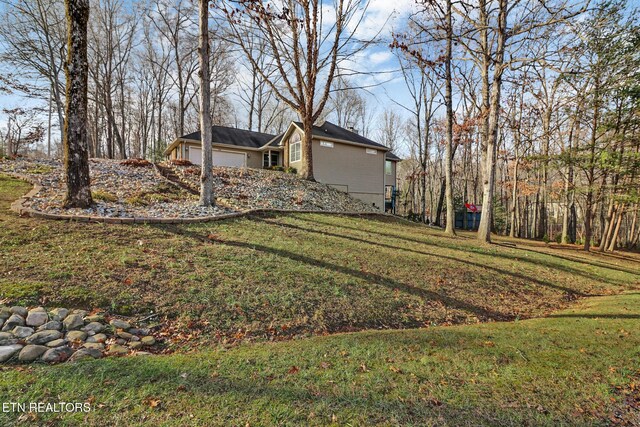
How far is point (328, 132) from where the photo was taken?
18.4 m

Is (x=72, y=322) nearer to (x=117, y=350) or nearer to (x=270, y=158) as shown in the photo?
(x=117, y=350)

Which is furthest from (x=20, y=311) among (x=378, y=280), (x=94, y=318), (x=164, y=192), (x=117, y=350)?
(x=164, y=192)

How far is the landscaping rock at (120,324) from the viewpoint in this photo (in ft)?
9.97

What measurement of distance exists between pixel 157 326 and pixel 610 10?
588 inches

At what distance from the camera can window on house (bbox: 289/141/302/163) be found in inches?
709

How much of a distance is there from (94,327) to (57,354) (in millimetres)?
463

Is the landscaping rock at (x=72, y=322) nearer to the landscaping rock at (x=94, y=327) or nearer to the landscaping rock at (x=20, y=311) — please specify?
the landscaping rock at (x=94, y=327)

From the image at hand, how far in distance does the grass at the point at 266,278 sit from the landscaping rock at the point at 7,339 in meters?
0.62

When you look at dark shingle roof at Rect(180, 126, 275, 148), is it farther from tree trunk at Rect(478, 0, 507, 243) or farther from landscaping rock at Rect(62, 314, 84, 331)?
landscaping rock at Rect(62, 314, 84, 331)

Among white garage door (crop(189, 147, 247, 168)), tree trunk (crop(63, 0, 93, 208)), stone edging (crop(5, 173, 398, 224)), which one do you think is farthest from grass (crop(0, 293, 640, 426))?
white garage door (crop(189, 147, 247, 168))

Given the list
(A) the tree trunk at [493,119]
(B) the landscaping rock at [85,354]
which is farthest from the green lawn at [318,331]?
(A) the tree trunk at [493,119]

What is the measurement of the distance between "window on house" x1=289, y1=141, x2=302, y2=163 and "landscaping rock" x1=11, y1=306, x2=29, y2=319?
51.0ft

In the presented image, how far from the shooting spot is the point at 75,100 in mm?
5840

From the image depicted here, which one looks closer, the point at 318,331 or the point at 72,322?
the point at 72,322
